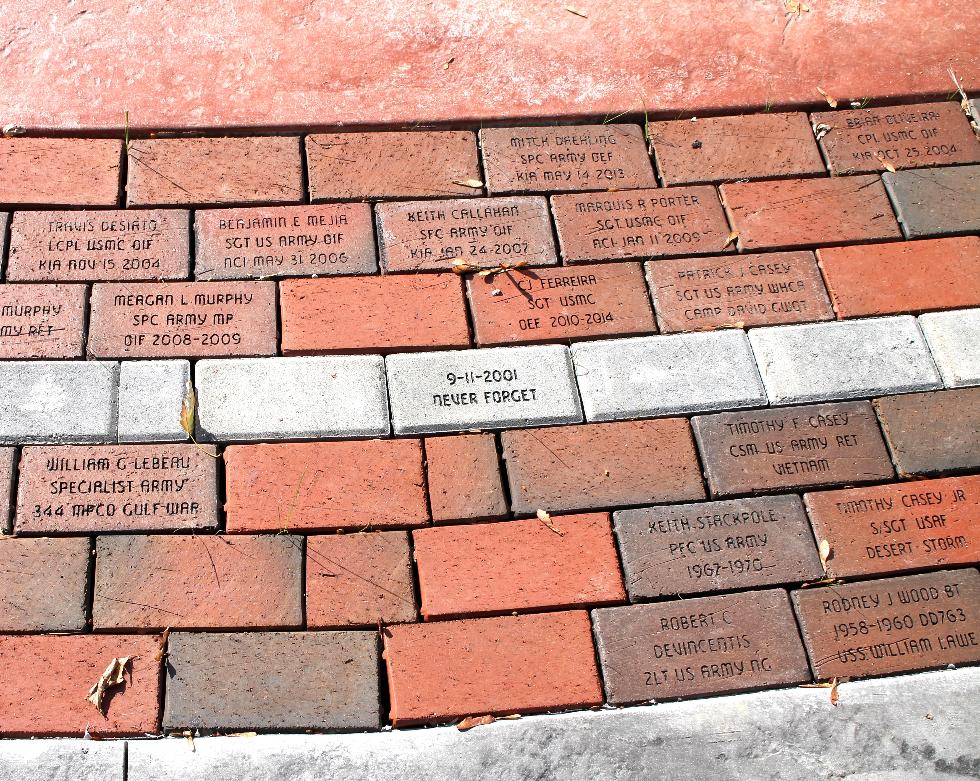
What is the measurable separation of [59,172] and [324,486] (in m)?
1.10

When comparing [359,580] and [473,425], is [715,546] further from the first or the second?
[359,580]

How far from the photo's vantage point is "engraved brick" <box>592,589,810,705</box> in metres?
1.99

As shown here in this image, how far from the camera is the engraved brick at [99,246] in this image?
2258 millimetres

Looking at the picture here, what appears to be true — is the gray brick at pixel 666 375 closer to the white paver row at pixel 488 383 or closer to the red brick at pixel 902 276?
the white paver row at pixel 488 383

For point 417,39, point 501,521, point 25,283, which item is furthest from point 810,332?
point 25,283

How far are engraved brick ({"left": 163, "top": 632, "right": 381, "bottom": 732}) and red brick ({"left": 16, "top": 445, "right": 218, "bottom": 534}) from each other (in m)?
0.27

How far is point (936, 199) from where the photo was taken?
2.51 metres

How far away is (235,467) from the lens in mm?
2096

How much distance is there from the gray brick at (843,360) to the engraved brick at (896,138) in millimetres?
511

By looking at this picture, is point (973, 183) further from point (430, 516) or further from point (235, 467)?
point (235, 467)

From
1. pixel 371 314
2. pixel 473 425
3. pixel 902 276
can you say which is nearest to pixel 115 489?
pixel 371 314

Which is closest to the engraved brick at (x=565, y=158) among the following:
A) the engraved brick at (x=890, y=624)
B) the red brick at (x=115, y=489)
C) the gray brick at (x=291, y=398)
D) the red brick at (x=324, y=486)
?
the gray brick at (x=291, y=398)

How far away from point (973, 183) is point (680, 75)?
34.2 inches

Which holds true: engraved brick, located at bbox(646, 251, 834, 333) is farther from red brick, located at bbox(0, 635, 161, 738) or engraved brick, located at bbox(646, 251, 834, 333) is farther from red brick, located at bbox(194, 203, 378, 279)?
red brick, located at bbox(0, 635, 161, 738)
